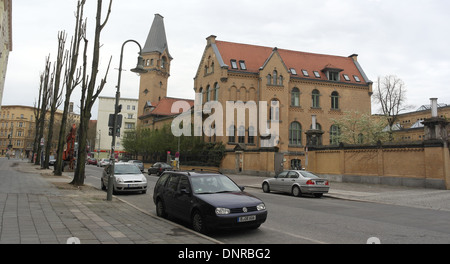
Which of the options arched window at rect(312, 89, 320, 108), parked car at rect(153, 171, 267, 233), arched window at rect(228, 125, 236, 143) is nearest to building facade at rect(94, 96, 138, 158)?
arched window at rect(228, 125, 236, 143)

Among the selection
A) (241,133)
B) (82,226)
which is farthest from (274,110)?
A: (82,226)

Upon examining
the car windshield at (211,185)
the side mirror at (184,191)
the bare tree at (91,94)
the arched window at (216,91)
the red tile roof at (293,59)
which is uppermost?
the red tile roof at (293,59)

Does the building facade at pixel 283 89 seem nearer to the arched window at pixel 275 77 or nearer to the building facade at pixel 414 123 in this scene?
the arched window at pixel 275 77

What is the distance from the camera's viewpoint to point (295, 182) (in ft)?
53.3

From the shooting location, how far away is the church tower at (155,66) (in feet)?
218

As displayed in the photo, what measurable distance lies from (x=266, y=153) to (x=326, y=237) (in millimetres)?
25969

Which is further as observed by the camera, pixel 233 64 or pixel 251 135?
pixel 233 64

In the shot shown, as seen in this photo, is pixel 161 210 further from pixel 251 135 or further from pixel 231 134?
pixel 251 135

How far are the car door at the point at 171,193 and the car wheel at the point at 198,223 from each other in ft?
3.42

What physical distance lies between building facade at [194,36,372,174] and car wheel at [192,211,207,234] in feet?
92.4

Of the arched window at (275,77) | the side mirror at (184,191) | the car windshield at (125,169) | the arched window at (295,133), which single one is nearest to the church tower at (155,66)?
the arched window at (275,77)

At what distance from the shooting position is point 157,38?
66.9 m

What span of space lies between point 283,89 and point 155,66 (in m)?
34.6
